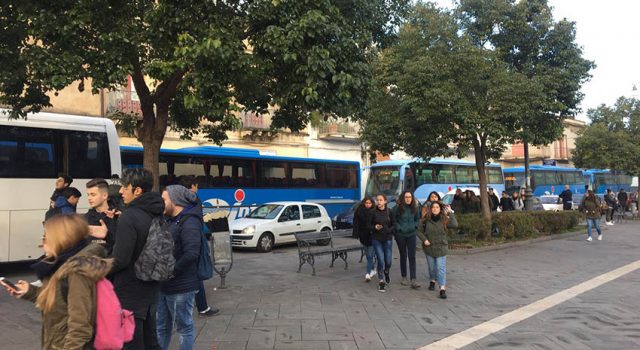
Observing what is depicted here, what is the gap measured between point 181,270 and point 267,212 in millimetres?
10939

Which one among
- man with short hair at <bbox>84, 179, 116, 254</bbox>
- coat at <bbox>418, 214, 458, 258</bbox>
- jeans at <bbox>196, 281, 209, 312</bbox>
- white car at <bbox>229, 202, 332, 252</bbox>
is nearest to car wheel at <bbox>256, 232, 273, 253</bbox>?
white car at <bbox>229, 202, 332, 252</bbox>

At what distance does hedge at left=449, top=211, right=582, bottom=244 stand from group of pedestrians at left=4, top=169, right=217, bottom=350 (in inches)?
431

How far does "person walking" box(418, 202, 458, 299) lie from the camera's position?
826 centimetres

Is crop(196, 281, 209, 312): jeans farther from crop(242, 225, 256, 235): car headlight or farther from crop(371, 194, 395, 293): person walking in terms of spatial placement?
crop(242, 225, 256, 235): car headlight

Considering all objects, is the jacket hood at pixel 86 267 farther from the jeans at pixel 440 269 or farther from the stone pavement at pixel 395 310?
the jeans at pixel 440 269

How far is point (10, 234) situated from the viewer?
32.6 ft

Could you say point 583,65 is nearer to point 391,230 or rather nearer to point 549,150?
point 391,230

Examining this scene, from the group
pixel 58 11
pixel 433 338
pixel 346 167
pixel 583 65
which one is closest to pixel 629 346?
pixel 433 338

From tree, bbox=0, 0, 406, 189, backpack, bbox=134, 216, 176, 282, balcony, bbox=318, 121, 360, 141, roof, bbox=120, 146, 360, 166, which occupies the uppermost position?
balcony, bbox=318, 121, 360, 141

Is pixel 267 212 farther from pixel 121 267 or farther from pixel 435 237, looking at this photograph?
pixel 121 267

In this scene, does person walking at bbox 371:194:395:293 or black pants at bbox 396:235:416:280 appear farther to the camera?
black pants at bbox 396:235:416:280

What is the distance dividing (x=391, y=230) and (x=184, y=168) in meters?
9.16

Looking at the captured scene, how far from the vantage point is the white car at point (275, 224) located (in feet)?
46.5

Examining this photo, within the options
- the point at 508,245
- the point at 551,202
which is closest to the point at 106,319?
the point at 508,245
